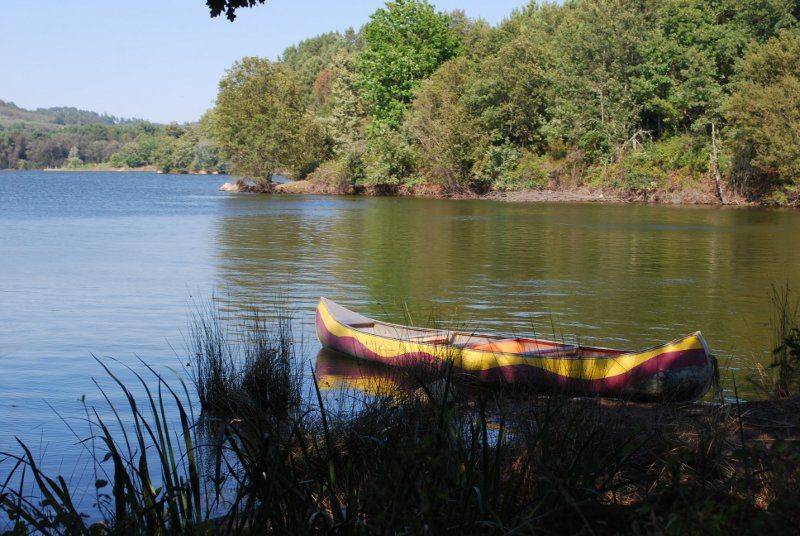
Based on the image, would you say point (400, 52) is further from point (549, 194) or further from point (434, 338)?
point (434, 338)

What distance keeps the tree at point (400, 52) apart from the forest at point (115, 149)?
68.3 meters

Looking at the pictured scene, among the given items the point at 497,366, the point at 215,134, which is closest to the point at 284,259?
the point at 497,366

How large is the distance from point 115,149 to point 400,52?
12668 cm

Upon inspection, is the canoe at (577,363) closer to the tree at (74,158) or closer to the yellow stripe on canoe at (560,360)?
the yellow stripe on canoe at (560,360)

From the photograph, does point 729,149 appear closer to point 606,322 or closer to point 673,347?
point 606,322

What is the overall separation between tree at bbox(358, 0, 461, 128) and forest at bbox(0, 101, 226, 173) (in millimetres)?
68320

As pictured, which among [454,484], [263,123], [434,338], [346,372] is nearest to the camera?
[454,484]

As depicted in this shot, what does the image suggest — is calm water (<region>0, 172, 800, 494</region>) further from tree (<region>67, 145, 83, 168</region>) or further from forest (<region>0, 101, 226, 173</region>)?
tree (<region>67, 145, 83, 168</region>)

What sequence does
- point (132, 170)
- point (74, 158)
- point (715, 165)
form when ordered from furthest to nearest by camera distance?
point (74, 158)
point (132, 170)
point (715, 165)

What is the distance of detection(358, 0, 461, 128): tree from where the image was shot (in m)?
59.0

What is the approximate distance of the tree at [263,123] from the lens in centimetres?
6412

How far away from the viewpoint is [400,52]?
194 feet

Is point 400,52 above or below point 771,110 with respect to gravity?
above

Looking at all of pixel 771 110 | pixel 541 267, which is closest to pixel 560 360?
pixel 541 267
